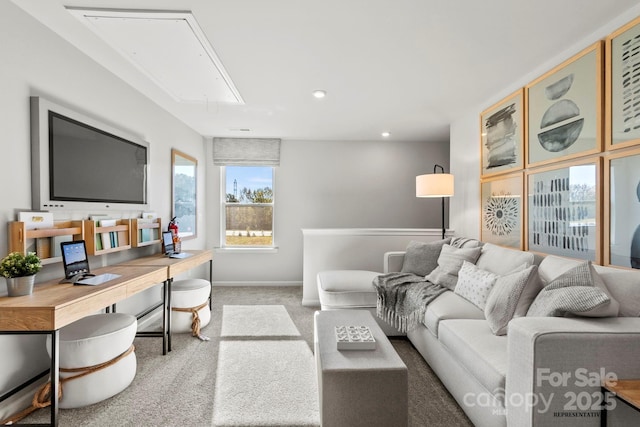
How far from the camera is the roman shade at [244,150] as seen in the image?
5.20 metres

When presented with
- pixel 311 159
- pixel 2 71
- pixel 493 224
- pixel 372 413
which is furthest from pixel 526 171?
pixel 2 71

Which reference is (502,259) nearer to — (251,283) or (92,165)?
(92,165)

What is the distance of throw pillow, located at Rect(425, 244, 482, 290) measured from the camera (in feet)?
9.63

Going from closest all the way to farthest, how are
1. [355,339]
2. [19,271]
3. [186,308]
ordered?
[19,271], [355,339], [186,308]

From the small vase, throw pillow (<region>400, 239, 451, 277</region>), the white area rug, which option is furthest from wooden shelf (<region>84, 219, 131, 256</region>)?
throw pillow (<region>400, 239, 451, 277</region>)

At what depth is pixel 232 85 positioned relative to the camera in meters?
2.94

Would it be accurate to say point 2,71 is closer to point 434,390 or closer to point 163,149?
point 163,149

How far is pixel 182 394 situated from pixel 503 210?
326 centimetres

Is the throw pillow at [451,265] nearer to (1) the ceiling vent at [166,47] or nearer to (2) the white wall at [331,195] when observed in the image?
(2) the white wall at [331,195]

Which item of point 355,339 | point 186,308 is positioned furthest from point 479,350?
point 186,308

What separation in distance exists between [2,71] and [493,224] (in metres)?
4.09

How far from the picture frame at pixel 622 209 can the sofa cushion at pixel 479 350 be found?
93 centimetres

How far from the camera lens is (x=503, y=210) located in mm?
3160

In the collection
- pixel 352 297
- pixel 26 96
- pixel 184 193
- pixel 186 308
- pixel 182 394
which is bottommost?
pixel 182 394
